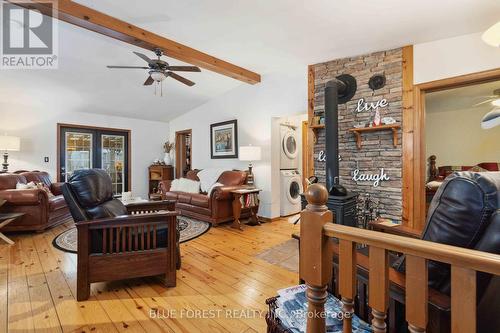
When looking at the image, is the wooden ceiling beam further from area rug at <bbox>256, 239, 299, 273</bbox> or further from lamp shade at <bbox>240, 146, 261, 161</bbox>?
area rug at <bbox>256, 239, 299, 273</bbox>

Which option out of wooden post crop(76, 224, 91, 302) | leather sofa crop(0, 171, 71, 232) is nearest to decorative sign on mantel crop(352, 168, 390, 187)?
wooden post crop(76, 224, 91, 302)

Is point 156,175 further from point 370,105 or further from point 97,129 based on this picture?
point 370,105

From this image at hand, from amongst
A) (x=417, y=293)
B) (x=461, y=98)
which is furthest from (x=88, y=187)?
(x=461, y=98)

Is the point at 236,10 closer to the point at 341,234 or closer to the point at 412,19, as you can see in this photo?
the point at 412,19

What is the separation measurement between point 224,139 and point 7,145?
12.8 feet

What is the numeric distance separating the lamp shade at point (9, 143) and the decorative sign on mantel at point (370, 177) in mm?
5866

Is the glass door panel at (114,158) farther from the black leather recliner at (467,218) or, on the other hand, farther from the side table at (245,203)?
the black leather recliner at (467,218)

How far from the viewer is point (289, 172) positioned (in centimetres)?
482

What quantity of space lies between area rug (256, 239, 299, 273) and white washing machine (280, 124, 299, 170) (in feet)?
6.21

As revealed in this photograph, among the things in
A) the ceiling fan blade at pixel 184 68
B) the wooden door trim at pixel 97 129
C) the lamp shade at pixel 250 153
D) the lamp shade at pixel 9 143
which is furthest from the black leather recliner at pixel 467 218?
the wooden door trim at pixel 97 129

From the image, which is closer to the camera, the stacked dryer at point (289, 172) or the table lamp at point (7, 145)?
the table lamp at point (7, 145)

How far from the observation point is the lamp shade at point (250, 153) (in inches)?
169

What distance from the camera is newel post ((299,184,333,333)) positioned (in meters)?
0.91

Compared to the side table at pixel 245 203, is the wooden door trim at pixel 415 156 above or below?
above
